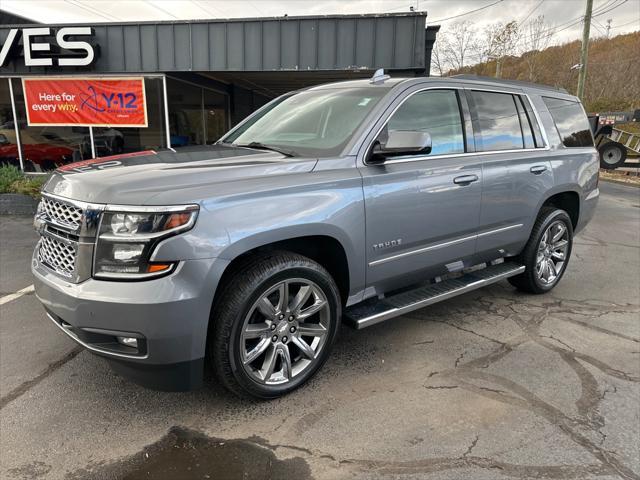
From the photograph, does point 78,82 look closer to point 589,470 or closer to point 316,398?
point 316,398

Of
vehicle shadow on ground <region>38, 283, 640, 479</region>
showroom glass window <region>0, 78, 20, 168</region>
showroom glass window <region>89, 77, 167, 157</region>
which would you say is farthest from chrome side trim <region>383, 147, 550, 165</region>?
showroom glass window <region>0, 78, 20, 168</region>

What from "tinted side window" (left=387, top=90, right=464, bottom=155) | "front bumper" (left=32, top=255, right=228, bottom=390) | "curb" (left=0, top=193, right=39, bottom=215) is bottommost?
"curb" (left=0, top=193, right=39, bottom=215)

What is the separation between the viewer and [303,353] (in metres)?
2.98

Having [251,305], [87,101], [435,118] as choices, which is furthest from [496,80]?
[87,101]

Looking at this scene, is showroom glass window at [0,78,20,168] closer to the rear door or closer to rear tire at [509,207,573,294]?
the rear door

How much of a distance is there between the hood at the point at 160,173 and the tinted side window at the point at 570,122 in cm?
312

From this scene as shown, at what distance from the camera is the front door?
312 centimetres

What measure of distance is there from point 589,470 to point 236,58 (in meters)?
10.5

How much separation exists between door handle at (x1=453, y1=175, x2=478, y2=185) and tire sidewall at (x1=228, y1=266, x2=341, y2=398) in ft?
4.35

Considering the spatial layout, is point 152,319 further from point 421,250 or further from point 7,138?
point 7,138

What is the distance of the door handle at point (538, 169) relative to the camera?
4.22 m

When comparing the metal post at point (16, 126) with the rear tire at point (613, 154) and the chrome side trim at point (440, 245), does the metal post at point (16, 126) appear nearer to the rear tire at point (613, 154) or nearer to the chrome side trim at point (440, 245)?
the chrome side trim at point (440, 245)

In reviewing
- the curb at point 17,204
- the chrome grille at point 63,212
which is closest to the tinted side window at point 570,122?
the chrome grille at point 63,212

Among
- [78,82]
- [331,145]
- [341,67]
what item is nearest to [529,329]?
[331,145]
